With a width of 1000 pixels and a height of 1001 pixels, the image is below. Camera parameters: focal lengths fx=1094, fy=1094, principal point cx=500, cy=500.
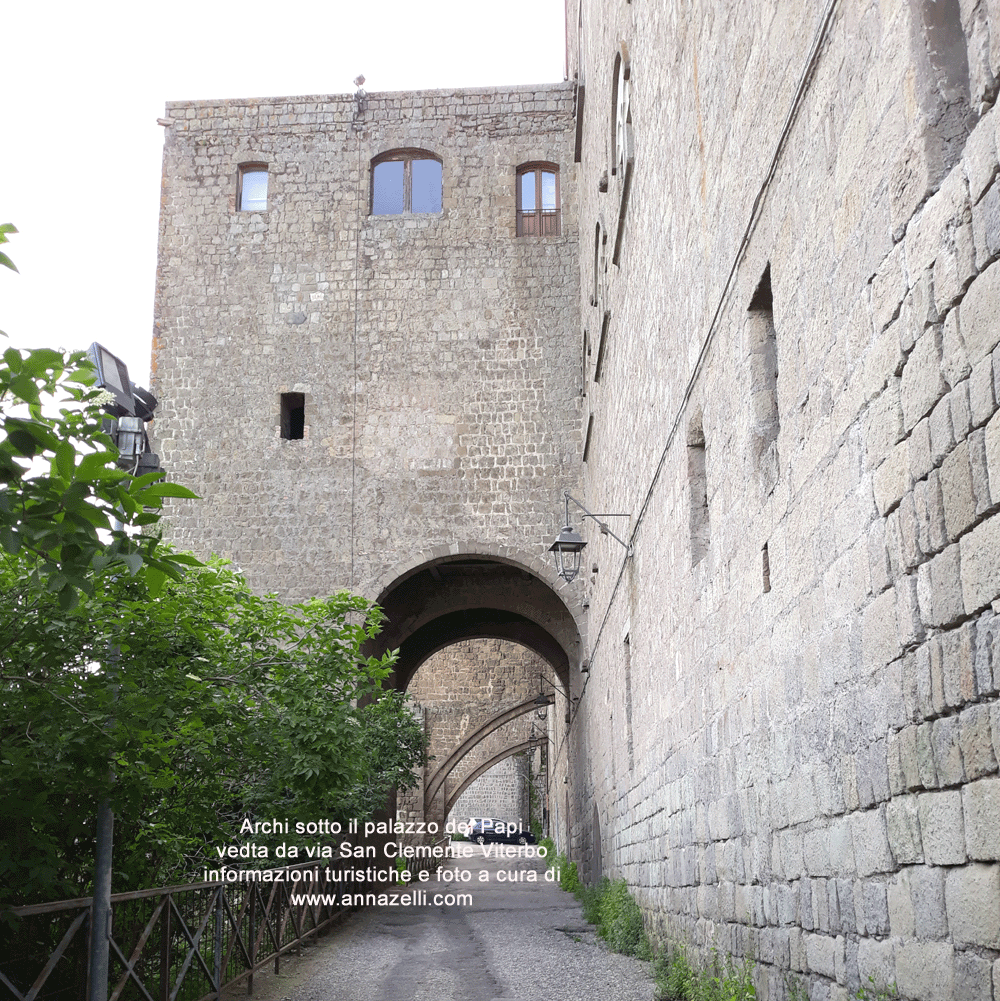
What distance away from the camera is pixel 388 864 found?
20.6m

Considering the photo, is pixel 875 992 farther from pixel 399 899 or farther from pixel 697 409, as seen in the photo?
pixel 399 899

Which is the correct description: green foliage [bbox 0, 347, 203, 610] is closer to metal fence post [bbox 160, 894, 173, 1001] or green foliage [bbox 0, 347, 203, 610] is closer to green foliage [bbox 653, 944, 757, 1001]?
green foliage [bbox 653, 944, 757, 1001]

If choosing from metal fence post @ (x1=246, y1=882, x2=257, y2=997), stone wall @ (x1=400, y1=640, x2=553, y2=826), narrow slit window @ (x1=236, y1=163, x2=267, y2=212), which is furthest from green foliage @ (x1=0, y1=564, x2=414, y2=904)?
stone wall @ (x1=400, y1=640, x2=553, y2=826)

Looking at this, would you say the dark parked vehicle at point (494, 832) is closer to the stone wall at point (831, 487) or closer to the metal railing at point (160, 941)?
the metal railing at point (160, 941)

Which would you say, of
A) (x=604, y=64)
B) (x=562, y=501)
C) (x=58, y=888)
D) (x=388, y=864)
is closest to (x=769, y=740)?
(x=58, y=888)

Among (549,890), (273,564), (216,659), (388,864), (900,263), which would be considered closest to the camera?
(900,263)

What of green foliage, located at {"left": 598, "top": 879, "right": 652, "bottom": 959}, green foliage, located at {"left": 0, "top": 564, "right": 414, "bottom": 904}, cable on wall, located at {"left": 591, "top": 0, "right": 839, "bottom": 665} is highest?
cable on wall, located at {"left": 591, "top": 0, "right": 839, "bottom": 665}

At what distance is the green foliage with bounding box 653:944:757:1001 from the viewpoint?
4.76 metres

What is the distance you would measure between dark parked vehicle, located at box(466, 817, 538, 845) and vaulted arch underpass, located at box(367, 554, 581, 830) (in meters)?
0.57

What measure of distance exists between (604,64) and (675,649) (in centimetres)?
710

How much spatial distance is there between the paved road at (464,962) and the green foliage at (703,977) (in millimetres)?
190

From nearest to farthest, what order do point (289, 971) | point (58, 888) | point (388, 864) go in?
point (58, 888), point (289, 971), point (388, 864)

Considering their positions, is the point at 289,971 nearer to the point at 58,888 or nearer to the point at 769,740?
the point at 58,888

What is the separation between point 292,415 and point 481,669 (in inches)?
480
